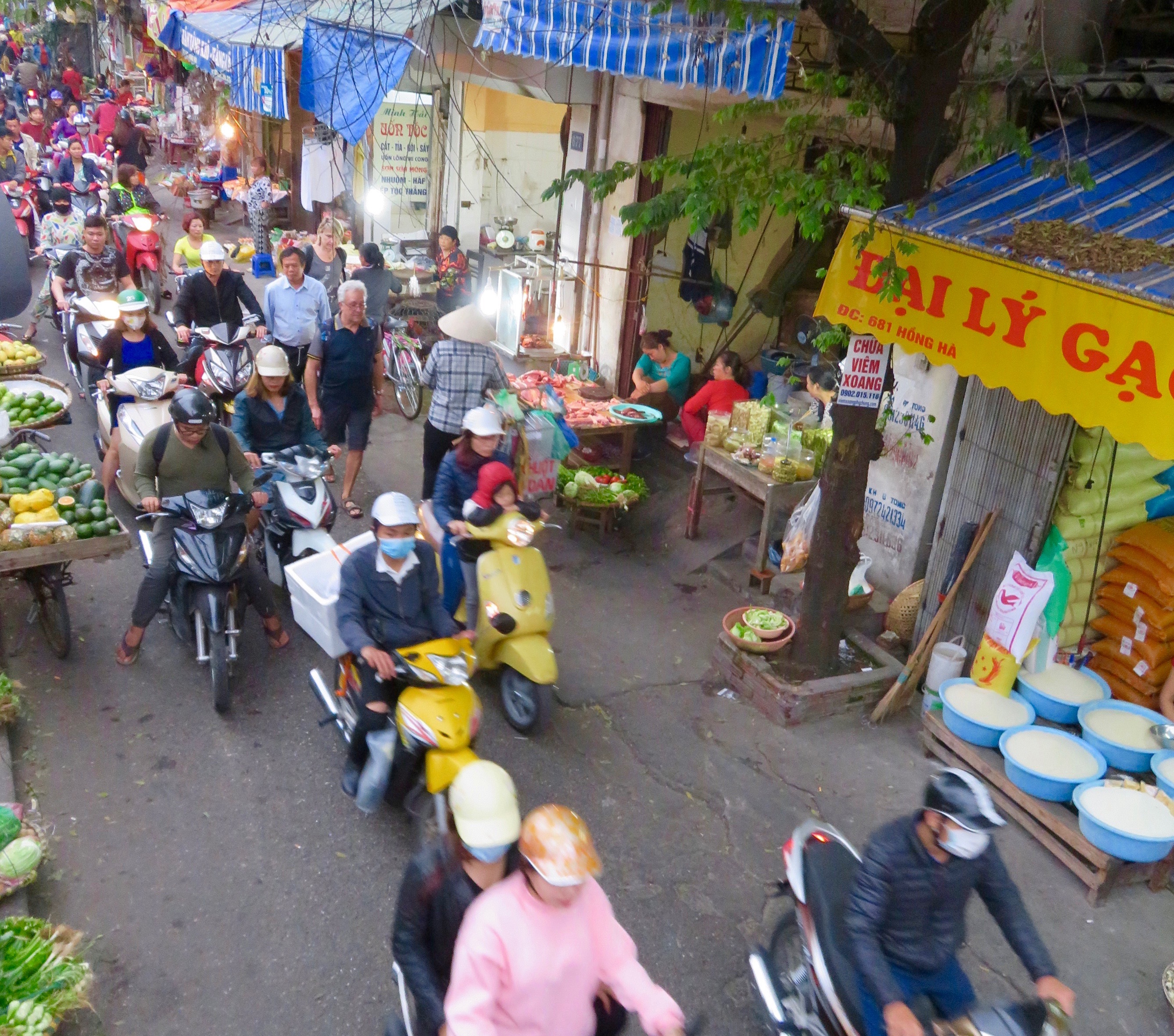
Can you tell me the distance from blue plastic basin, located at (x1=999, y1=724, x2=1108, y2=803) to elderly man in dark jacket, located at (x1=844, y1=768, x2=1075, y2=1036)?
2107mm

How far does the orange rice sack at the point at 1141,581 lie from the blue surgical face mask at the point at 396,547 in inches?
185

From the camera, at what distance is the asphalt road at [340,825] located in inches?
177

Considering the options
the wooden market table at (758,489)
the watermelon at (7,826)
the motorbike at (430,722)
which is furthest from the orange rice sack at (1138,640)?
the watermelon at (7,826)

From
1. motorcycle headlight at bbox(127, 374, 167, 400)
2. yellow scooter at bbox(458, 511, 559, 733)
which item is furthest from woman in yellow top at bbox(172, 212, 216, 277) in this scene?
yellow scooter at bbox(458, 511, 559, 733)

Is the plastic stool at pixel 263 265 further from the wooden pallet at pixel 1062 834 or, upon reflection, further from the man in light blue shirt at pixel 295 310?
the wooden pallet at pixel 1062 834

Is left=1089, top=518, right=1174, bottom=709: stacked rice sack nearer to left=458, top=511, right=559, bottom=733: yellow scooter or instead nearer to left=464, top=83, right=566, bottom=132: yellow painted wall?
left=458, top=511, right=559, bottom=733: yellow scooter

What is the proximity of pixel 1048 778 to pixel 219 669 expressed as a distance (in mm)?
4845

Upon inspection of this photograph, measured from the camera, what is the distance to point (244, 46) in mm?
11680

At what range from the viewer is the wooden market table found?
27.1 feet

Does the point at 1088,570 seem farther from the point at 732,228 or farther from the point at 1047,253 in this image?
the point at 732,228

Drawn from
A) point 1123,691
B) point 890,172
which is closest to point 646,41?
point 890,172

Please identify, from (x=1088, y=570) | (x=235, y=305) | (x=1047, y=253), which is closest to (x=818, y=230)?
(x=1047, y=253)

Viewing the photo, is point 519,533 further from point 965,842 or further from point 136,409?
point 136,409

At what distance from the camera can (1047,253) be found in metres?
4.97
